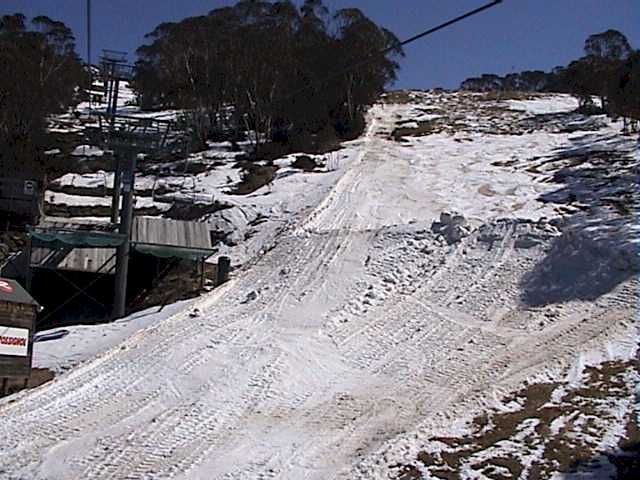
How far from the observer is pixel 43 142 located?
1491 inches

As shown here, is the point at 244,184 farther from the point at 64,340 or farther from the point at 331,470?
the point at 331,470

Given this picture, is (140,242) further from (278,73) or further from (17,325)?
(278,73)

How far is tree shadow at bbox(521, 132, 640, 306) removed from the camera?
15575 millimetres

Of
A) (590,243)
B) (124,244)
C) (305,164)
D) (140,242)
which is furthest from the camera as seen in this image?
(305,164)

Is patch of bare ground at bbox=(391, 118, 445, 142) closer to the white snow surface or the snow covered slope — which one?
the snow covered slope

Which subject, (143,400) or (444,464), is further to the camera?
(143,400)

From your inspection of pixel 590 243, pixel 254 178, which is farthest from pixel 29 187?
pixel 590 243

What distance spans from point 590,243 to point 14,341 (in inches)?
421

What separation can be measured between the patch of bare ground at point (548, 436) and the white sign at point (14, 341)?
762cm

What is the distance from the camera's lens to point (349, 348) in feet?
48.4

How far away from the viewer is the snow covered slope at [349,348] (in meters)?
10.9

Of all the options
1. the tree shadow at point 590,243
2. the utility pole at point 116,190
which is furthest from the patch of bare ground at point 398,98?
the utility pole at point 116,190

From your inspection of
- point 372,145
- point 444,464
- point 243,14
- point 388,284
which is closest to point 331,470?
point 444,464

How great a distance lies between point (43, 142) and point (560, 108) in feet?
90.0
